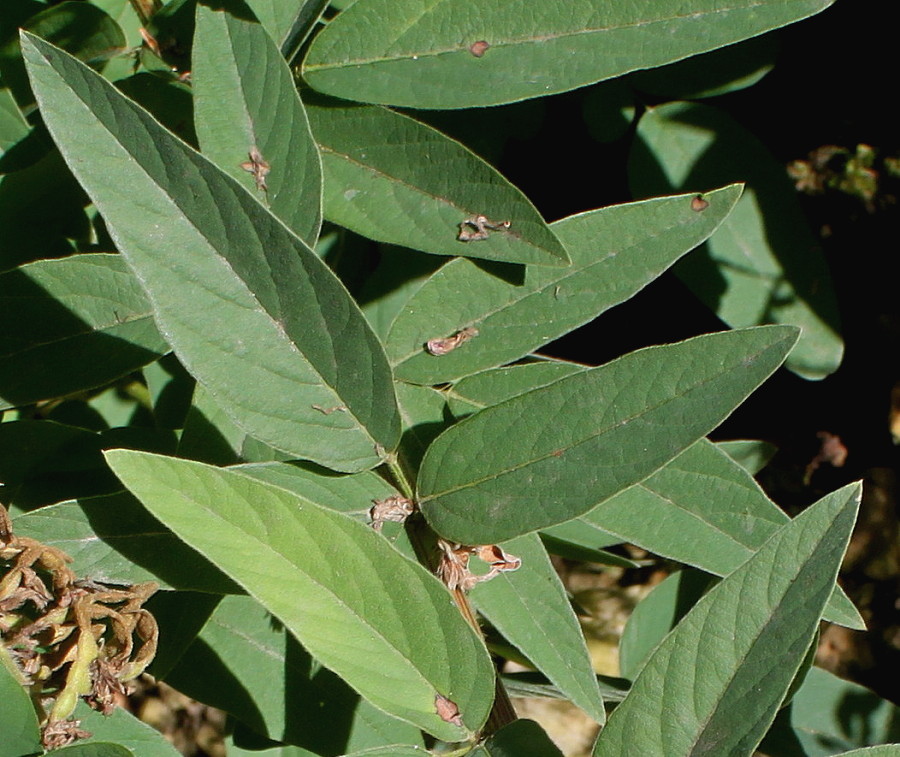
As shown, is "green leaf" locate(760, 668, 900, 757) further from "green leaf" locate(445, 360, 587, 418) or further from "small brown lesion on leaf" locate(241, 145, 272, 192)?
"small brown lesion on leaf" locate(241, 145, 272, 192)

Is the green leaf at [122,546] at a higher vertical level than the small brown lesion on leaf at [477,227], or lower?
lower

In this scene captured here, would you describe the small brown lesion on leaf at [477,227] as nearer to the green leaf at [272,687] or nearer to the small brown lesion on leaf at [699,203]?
the small brown lesion on leaf at [699,203]

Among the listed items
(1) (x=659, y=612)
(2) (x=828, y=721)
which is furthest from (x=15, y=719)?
(2) (x=828, y=721)

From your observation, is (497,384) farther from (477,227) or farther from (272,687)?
(272,687)

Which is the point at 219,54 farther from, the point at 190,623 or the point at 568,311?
the point at 190,623

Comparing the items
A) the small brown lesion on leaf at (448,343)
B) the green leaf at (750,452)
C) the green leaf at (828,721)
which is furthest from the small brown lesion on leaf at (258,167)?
the green leaf at (828,721)

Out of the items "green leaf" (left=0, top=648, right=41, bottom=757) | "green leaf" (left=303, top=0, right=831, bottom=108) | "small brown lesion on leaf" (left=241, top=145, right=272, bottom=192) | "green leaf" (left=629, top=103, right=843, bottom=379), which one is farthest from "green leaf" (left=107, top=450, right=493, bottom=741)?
"green leaf" (left=629, top=103, right=843, bottom=379)

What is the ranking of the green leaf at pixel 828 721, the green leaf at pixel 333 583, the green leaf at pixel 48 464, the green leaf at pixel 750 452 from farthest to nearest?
the green leaf at pixel 750 452
the green leaf at pixel 828 721
the green leaf at pixel 48 464
the green leaf at pixel 333 583
